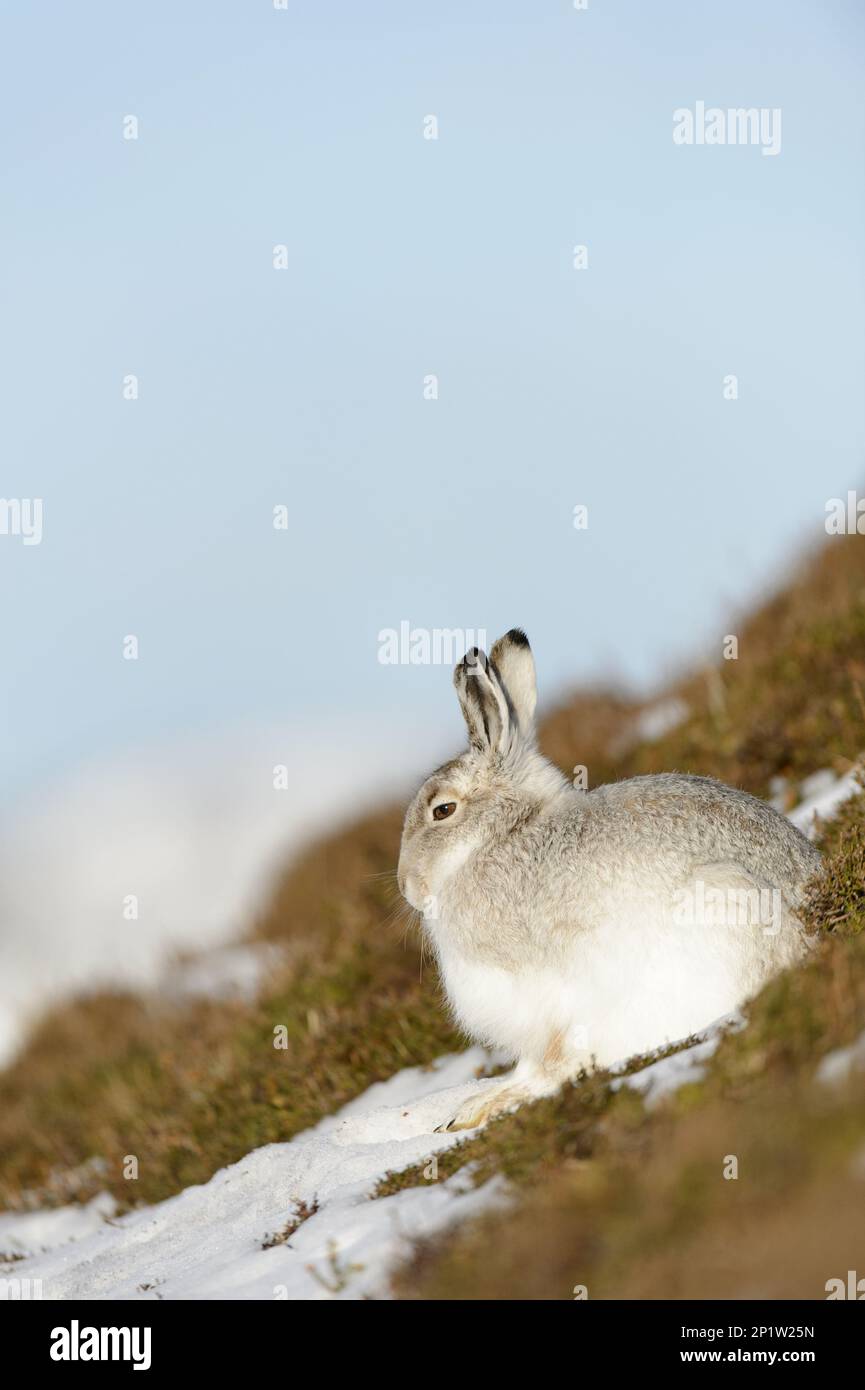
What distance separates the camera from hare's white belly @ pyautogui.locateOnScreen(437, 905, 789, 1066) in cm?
577

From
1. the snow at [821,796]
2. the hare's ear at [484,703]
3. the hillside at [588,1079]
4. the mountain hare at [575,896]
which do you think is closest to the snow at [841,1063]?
the hillside at [588,1079]

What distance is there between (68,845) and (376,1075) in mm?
23057

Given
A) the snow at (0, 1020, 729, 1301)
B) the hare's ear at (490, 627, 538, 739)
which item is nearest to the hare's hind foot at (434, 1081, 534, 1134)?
the snow at (0, 1020, 729, 1301)

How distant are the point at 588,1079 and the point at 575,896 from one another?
951 millimetres

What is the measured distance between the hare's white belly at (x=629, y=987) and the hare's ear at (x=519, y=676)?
1394mm

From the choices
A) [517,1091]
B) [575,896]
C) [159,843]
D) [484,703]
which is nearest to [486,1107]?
[517,1091]

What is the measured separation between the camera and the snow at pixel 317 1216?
482 centimetres

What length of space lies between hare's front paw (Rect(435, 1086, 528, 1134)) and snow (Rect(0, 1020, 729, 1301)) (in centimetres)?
10

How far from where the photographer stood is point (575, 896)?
19.8 feet

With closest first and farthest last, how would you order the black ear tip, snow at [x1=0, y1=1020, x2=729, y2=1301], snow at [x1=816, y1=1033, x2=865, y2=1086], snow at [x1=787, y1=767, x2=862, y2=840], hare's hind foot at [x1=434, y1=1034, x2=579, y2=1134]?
snow at [x1=816, y1=1033, x2=865, y2=1086] → snow at [x1=0, y1=1020, x2=729, y2=1301] → hare's hind foot at [x1=434, y1=1034, x2=579, y2=1134] → the black ear tip → snow at [x1=787, y1=767, x2=862, y2=840]

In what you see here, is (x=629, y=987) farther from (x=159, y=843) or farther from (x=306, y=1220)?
(x=159, y=843)

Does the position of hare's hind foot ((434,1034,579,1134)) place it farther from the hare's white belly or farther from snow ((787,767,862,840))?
snow ((787,767,862,840))

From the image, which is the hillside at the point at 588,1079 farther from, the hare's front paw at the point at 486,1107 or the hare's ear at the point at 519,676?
the hare's ear at the point at 519,676
